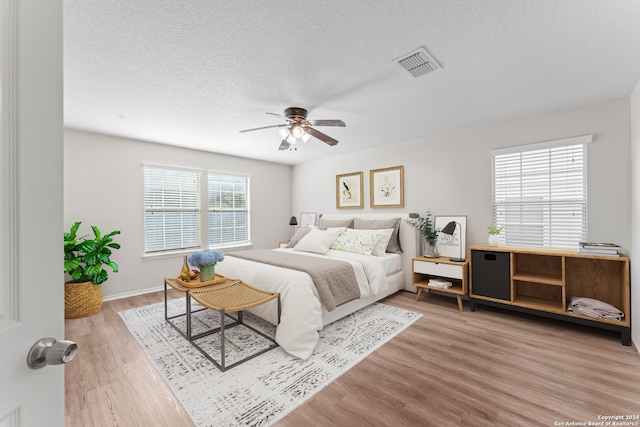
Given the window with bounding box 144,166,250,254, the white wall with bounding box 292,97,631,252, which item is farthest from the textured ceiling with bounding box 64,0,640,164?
the window with bounding box 144,166,250,254

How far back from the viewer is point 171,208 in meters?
4.58

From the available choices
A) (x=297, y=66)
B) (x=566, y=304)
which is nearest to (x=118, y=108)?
(x=297, y=66)

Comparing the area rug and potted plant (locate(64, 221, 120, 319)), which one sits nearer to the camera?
the area rug

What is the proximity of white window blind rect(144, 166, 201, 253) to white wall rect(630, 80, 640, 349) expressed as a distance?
5.61 meters

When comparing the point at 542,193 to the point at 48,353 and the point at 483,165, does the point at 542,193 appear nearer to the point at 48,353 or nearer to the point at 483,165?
the point at 483,165

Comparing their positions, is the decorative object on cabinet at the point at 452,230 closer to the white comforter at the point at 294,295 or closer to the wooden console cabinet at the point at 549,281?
the wooden console cabinet at the point at 549,281

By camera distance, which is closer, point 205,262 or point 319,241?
point 205,262

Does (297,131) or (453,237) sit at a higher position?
(297,131)

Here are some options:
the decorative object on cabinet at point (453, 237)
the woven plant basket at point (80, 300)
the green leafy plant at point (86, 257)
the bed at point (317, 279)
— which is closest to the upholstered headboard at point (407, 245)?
the bed at point (317, 279)

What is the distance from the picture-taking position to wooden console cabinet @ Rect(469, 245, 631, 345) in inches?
107

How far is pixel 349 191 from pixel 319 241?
150 cm

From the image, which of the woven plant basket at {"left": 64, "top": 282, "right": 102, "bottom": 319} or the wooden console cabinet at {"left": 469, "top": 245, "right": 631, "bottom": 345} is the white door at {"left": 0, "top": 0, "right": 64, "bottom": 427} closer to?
the woven plant basket at {"left": 64, "top": 282, "right": 102, "bottom": 319}

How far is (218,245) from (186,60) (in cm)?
373

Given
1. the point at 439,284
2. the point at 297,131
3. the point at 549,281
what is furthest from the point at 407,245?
the point at 297,131
